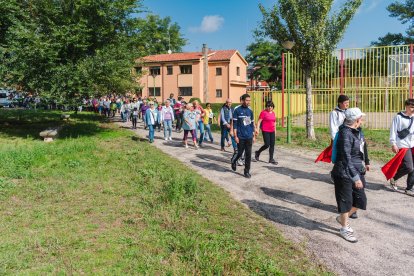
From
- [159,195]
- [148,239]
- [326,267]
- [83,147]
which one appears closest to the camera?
[326,267]

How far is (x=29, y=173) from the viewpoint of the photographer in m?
8.59

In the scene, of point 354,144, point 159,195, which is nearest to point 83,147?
point 159,195

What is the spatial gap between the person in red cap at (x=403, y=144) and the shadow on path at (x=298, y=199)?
1511mm

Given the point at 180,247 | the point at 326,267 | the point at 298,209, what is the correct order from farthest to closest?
the point at 298,209
the point at 180,247
the point at 326,267

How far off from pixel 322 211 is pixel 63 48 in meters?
13.2

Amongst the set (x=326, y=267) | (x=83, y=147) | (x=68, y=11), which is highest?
(x=68, y=11)

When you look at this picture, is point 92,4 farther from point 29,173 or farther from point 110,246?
point 110,246

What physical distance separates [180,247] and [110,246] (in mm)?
888

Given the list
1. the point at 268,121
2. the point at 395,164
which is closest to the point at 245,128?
the point at 268,121

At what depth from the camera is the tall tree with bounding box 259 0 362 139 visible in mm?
13133

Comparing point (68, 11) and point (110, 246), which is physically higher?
point (68, 11)

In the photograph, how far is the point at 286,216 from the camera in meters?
5.74

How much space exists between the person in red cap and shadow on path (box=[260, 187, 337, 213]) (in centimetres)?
151

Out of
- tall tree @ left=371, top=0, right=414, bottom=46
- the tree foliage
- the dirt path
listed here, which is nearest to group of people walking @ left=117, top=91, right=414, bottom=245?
the dirt path
